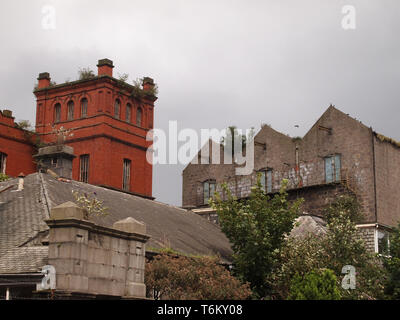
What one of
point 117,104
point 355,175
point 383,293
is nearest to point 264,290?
point 383,293

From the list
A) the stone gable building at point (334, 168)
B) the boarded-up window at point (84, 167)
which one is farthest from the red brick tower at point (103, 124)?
the stone gable building at point (334, 168)

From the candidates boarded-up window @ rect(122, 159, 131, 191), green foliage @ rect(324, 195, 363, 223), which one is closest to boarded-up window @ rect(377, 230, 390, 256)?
green foliage @ rect(324, 195, 363, 223)

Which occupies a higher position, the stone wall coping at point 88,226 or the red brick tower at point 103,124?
the red brick tower at point 103,124

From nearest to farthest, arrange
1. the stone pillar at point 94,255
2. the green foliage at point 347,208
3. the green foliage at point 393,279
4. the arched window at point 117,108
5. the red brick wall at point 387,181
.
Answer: the stone pillar at point 94,255 → the green foliage at point 393,279 → the green foliage at point 347,208 → the red brick wall at point 387,181 → the arched window at point 117,108

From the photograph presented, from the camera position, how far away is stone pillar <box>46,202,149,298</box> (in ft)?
53.4

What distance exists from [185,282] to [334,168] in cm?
2368

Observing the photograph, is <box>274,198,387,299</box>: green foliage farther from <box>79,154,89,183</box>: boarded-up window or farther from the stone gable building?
<box>79,154,89,183</box>: boarded-up window

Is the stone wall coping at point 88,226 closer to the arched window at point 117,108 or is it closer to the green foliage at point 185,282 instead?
the green foliage at point 185,282

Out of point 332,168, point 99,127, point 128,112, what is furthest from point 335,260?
point 128,112

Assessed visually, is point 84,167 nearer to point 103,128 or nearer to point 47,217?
point 103,128

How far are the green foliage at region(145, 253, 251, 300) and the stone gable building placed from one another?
47.8 ft

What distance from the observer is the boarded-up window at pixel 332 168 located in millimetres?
42375

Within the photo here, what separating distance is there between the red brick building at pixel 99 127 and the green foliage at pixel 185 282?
23.9m

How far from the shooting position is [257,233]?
24.3m
